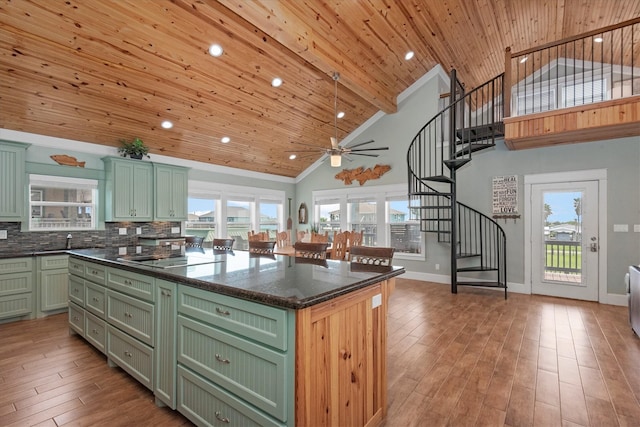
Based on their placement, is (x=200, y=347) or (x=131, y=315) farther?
(x=131, y=315)

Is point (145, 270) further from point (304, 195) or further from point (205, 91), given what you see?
point (304, 195)

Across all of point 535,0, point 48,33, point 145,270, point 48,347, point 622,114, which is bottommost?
point 48,347

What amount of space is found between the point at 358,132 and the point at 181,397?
22.2 feet

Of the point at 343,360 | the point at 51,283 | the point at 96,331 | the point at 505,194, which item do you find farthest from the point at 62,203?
the point at 505,194

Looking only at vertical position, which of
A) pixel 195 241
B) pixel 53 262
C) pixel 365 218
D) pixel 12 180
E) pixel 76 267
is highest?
pixel 12 180

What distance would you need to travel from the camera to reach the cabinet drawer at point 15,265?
3813 mm

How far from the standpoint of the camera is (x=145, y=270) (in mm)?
2168

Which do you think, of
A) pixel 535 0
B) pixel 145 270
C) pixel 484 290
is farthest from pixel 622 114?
pixel 145 270

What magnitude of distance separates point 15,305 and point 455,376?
5.20 m

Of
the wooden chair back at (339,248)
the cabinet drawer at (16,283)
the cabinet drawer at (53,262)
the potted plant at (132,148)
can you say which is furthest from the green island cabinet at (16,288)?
the wooden chair back at (339,248)

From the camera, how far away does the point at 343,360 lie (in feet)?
5.27

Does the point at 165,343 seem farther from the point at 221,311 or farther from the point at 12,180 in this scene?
the point at 12,180

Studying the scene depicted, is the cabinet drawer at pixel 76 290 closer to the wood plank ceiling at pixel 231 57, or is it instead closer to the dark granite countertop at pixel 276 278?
the dark granite countertop at pixel 276 278

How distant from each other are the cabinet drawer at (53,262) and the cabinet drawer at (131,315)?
7.74 feet
